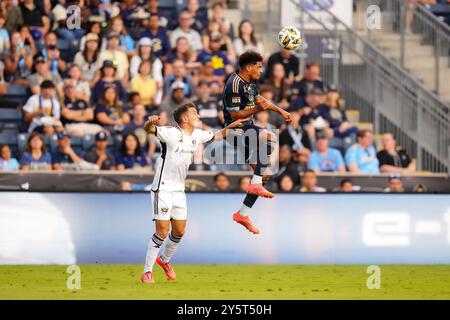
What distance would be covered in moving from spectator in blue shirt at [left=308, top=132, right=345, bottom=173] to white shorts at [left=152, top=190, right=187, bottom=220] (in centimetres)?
699

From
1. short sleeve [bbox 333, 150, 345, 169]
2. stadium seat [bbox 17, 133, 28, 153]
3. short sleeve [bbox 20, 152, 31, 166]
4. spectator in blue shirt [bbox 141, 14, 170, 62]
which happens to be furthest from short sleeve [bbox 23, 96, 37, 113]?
short sleeve [bbox 333, 150, 345, 169]

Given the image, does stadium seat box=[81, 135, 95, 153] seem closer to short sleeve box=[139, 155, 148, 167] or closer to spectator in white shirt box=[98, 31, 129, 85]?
short sleeve box=[139, 155, 148, 167]

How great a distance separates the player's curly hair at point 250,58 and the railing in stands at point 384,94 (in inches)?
326

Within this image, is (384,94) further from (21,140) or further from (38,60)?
(21,140)

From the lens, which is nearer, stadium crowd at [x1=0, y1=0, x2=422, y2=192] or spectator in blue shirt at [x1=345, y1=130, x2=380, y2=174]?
stadium crowd at [x1=0, y1=0, x2=422, y2=192]

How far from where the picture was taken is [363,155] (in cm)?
2523

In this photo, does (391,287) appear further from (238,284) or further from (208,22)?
(208,22)

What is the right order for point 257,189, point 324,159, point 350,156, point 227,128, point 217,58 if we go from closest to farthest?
point 227,128, point 257,189, point 324,159, point 350,156, point 217,58

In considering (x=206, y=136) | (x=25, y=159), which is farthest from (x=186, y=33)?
(x=206, y=136)

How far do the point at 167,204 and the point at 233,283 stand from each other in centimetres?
199

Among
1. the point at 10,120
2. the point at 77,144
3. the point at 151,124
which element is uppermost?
the point at 151,124

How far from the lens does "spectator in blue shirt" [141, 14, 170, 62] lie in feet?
89.5

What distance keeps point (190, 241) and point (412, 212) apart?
13.2 feet

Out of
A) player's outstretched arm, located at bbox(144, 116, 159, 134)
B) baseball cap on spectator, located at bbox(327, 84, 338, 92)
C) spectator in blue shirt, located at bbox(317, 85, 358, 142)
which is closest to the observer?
player's outstretched arm, located at bbox(144, 116, 159, 134)
